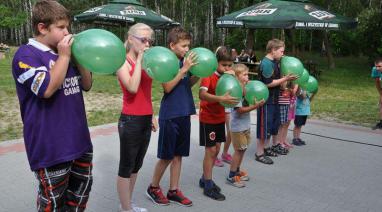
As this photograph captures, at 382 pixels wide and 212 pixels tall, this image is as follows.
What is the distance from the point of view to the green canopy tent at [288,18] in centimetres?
900

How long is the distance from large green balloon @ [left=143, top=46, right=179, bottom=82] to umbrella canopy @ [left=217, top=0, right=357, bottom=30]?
6492 mm

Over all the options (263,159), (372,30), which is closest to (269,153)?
(263,159)

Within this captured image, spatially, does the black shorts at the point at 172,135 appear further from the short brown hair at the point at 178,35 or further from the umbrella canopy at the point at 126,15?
the umbrella canopy at the point at 126,15

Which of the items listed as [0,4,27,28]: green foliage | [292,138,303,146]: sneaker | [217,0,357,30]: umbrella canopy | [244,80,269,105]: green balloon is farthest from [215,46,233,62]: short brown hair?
[0,4,27,28]: green foliage

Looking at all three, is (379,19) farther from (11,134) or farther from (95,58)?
(95,58)

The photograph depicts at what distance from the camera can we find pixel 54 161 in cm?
214

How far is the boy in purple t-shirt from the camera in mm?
2020

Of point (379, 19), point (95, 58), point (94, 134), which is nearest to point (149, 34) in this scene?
point (95, 58)

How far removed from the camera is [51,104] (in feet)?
6.96

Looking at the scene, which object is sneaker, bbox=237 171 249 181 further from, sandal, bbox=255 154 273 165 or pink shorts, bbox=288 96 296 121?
pink shorts, bbox=288 96 296 121

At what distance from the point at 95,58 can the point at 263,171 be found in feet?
10.1

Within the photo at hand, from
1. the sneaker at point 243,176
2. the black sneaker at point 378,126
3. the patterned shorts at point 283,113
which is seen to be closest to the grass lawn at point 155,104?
the black sneaker at point 378,126

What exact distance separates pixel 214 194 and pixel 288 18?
6.27m

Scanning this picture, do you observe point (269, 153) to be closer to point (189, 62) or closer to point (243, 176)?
point (243, 176)
